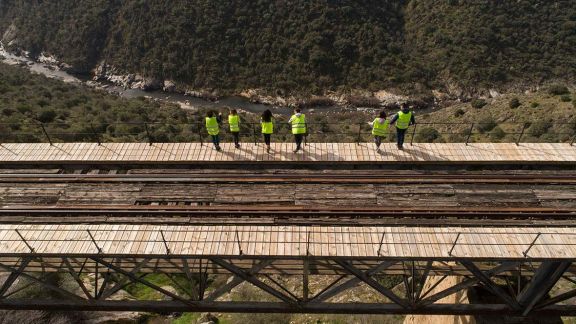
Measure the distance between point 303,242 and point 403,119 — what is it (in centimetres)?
753

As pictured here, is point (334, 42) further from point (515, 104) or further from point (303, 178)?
point (303, 178)

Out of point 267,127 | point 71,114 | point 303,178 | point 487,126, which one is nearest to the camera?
point 303,178

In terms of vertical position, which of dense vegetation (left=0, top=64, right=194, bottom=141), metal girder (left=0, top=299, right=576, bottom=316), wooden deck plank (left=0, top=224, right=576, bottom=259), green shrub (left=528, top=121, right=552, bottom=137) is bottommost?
dense vegetation (left=0, top=64, right=194, bottom=141)

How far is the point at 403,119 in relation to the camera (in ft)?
45.7

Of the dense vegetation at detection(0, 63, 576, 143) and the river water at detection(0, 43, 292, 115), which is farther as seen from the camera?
the river water at detection(0, 43, 292, 115)

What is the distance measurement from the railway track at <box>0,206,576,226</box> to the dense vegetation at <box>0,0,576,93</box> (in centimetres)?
3768

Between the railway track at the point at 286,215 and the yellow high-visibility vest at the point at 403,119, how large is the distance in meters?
3.78

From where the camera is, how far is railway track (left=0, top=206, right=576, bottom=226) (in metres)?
11.3

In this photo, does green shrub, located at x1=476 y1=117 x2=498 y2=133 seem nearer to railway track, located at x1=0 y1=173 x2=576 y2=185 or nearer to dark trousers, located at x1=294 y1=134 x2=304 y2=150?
railway track, located at x1=0 y1=173 x2=576 y2=185

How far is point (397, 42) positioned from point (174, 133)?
1405 inches

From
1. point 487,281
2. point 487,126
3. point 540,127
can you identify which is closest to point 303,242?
point 487,281

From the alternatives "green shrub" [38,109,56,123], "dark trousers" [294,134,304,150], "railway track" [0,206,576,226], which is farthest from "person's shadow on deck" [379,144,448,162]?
"green shrub" [38,109,56,123]

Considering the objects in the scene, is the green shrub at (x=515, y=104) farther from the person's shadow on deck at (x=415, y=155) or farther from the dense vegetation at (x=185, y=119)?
the person's shadow on deck at (x=415, y=155)

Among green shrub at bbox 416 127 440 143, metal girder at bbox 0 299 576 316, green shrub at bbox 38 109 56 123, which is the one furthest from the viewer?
Answer: green shrub at bbox 38 109 56 123
